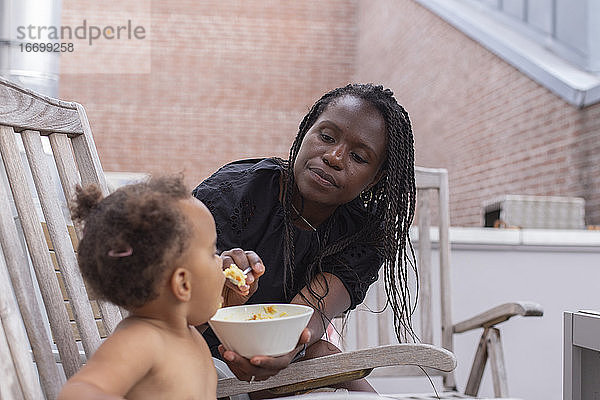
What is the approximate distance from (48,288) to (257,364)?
0.33 metres

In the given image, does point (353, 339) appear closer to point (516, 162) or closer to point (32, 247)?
point (32, 247)

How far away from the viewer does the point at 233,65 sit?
6.46 meters

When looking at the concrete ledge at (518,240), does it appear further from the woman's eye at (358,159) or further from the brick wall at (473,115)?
the woman's eye at (358,159)

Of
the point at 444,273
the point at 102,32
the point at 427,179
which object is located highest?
the point at 102,32

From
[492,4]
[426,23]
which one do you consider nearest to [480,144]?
[492,4]

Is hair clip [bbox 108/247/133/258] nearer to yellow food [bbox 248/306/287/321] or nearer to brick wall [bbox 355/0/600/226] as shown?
yellow food [bbox 248/306/287/321]

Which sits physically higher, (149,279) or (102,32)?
(102,32)

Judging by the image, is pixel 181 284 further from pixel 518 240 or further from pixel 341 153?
pixel 518 240

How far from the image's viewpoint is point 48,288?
1.00m

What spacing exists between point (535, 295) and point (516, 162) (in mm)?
1769

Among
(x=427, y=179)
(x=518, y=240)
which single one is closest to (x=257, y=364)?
(x=427, y=179)

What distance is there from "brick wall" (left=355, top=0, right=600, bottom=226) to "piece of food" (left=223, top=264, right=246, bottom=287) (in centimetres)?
265

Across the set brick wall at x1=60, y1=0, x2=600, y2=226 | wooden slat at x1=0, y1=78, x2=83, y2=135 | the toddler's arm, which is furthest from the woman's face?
brick wall at x1=60, y1=0, x2=600, y2=226

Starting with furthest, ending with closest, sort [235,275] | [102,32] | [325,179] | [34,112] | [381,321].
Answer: [102,32] → [381,321] → [325,179] → [34,112] → [235,275]
